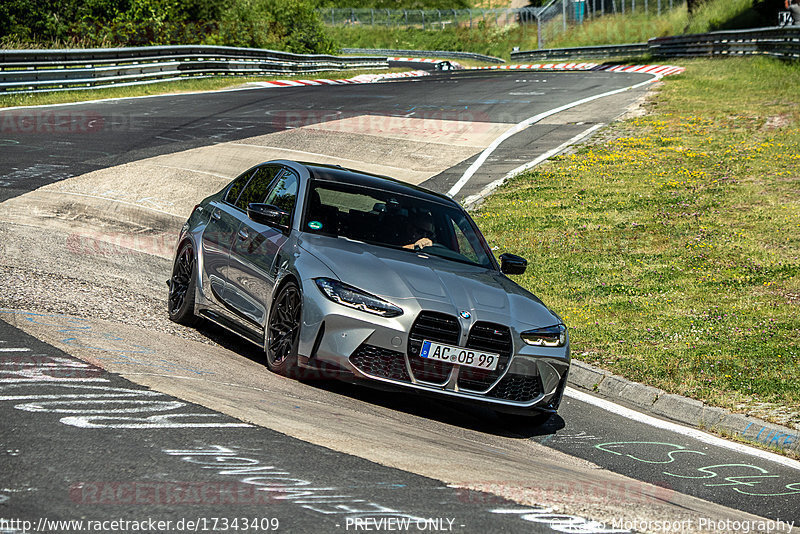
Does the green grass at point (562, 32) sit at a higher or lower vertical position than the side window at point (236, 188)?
higher

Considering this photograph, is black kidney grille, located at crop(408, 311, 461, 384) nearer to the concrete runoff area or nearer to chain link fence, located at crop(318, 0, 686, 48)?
the concrete runoff area

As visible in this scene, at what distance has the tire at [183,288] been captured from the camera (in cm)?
860

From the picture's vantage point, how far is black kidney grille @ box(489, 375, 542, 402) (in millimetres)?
6738

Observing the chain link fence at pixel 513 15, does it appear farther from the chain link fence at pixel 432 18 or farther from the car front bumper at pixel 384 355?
the car front bumper at pixel 384 355

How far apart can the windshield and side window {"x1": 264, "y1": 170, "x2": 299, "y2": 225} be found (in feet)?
0.57

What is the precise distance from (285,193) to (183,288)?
4.76 feet

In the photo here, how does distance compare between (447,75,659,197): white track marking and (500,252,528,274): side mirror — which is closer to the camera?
(500,252,528,274): side mirror

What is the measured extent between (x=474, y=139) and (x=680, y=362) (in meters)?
15.4

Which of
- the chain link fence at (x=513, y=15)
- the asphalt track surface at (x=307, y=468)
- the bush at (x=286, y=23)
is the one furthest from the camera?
the chain link fence at (x=513, y=15)

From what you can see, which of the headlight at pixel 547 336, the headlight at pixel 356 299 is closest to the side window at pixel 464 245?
the headlight at pixel 547 336

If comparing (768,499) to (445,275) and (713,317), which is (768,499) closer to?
(445,275)

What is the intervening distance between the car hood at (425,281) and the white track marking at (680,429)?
3.87 feet

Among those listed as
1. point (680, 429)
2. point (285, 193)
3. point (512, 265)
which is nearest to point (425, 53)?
point (285, 193)

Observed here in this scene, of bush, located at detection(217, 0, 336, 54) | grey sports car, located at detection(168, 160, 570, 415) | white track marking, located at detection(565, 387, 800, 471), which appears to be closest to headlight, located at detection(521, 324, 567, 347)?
grey sports car, located at detection(168, 160, 570, 415)
